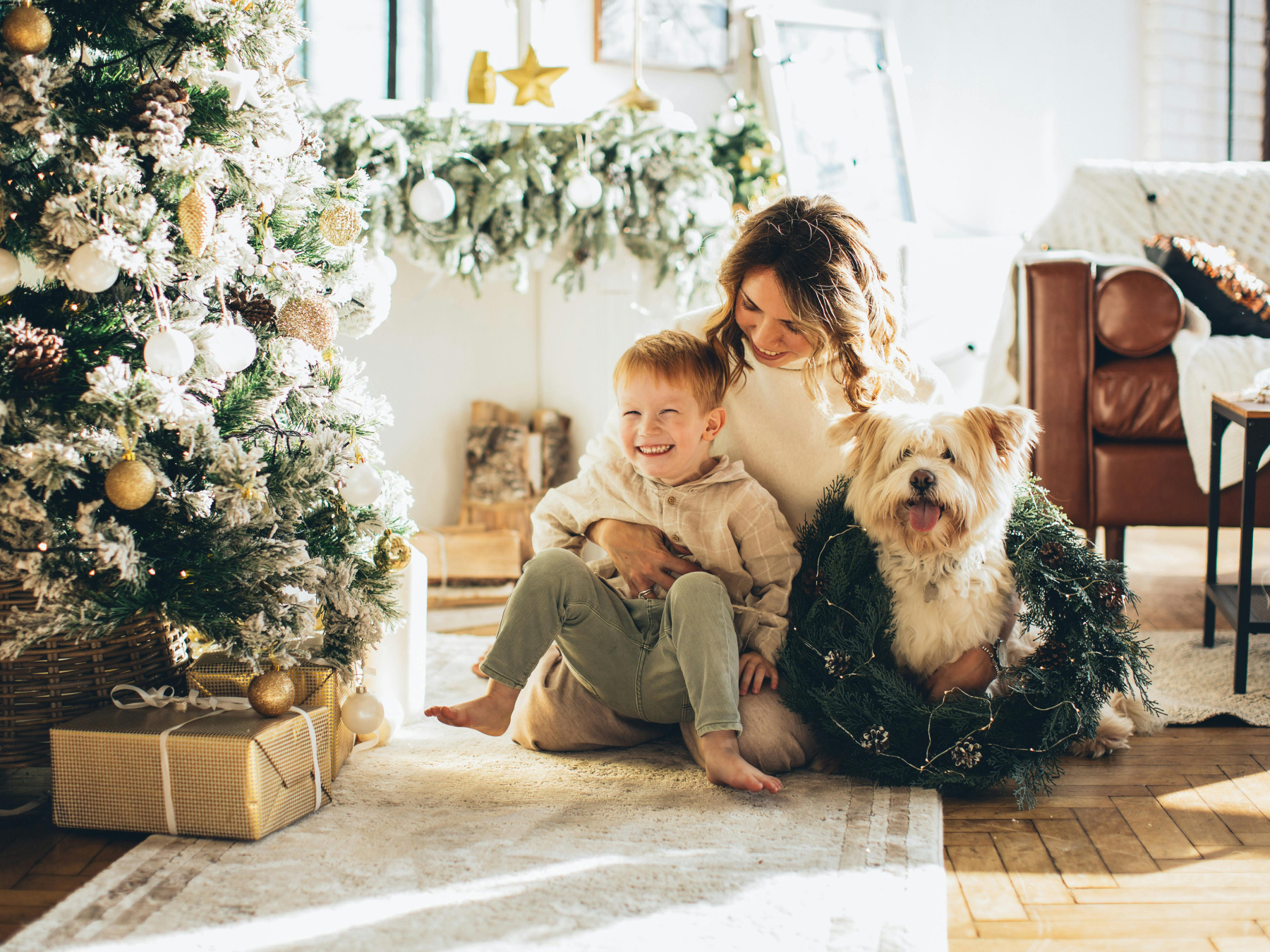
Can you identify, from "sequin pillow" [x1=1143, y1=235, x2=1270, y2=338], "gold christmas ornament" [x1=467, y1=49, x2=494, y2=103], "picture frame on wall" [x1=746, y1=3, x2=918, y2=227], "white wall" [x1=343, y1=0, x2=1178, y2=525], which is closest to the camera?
"sequin pillow" [x1=1143, y1=235, x2=1270, y2=338]

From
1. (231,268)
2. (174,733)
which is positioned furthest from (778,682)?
(231,268)

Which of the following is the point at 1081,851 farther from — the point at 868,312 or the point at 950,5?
the point at 950,5

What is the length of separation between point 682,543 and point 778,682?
295 mm

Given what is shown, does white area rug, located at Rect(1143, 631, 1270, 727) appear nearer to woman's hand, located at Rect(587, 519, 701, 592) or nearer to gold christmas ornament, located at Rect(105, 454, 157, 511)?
woman's hand, located at Rect(587, 519, 701, 592)

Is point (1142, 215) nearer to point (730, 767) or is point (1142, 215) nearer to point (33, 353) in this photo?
point (730, 767)

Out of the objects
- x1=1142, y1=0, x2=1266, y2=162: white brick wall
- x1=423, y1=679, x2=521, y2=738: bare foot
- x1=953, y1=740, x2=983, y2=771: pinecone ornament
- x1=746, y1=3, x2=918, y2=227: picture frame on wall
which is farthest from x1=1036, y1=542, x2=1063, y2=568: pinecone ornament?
x1=1142, y1=0, x2=1266, y2=162: white brick wall

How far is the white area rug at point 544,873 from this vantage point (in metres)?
1.22

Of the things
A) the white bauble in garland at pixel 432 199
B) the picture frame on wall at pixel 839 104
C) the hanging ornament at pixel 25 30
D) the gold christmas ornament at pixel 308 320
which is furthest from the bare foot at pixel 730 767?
the picture frame on wall at pixel 839 104

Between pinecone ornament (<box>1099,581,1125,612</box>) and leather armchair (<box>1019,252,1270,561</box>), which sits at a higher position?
leather armchair (<box>1019,252,1270,561</box>)

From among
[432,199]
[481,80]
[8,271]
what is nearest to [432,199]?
[432,199]

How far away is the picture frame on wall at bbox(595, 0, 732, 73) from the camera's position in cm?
378

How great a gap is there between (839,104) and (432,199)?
6.88 ft

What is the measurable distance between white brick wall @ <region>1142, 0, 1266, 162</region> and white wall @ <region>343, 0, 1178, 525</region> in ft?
0.24

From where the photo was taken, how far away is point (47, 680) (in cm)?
156
